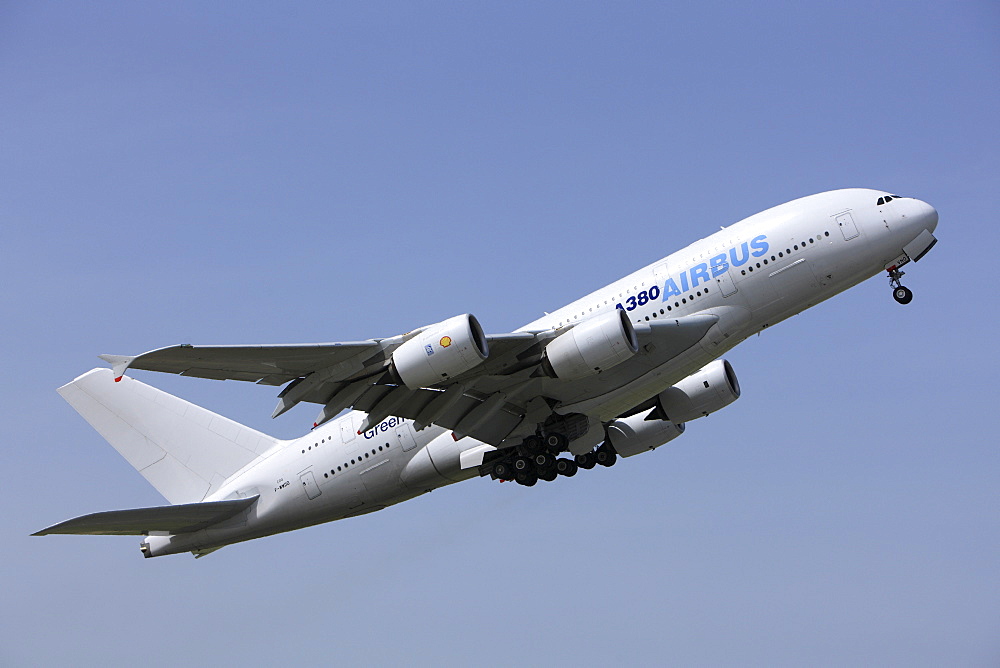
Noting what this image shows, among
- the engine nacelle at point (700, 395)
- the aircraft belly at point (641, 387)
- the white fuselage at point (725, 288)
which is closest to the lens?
the white fuselage at point (725, 288)

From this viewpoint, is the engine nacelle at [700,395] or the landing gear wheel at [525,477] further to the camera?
the engine nacelle at [700,395]

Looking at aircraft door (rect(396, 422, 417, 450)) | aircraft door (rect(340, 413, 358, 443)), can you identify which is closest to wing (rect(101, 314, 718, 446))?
aircraft door (rect(396, 422, 417, 450))

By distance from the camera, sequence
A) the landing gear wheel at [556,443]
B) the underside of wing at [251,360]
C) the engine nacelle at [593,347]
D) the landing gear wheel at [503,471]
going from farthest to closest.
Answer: the landing gear wheel at [503,471] → the landing gear wheel at [556,443] → the engine nacelle at [593,347] → the underside of wing at [251,360]

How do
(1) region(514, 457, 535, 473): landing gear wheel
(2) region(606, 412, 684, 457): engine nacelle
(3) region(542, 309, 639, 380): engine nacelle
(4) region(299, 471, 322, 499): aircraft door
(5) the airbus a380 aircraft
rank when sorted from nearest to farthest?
(5) the airbus a380 aircraft
(3) region(542, 309, 639, 380): engine nacelle
(1) region(514, 457, 535, 473): landing gear wheel
(4) region(299, 471, 322, 499): aircraft door
(2) region(606, 412, 684, 457): engine nacelle

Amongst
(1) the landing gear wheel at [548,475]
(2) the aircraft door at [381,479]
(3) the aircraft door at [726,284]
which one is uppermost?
(3) the aircraft door at [726,284]

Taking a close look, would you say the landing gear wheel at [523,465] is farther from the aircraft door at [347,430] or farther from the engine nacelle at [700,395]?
the engine nacelle at [700,395]

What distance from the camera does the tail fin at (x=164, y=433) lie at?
109ft

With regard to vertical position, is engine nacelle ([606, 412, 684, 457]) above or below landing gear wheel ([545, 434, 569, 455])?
below

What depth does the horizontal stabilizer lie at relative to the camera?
27219mm

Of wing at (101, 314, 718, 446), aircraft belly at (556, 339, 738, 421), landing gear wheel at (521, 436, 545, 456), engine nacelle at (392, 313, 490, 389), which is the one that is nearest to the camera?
wing at (101, 314, 718, 446)

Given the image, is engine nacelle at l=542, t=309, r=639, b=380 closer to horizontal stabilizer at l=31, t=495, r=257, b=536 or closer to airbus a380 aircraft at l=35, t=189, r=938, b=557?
airbus a380 aircraft at l=35, t=189, r=938, b=557

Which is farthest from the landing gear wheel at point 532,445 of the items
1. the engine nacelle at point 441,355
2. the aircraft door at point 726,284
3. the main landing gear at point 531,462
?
the aircraft door at point 726,284

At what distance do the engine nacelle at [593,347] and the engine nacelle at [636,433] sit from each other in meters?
7.05

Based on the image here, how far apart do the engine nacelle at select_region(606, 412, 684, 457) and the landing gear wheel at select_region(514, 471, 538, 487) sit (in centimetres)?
399
